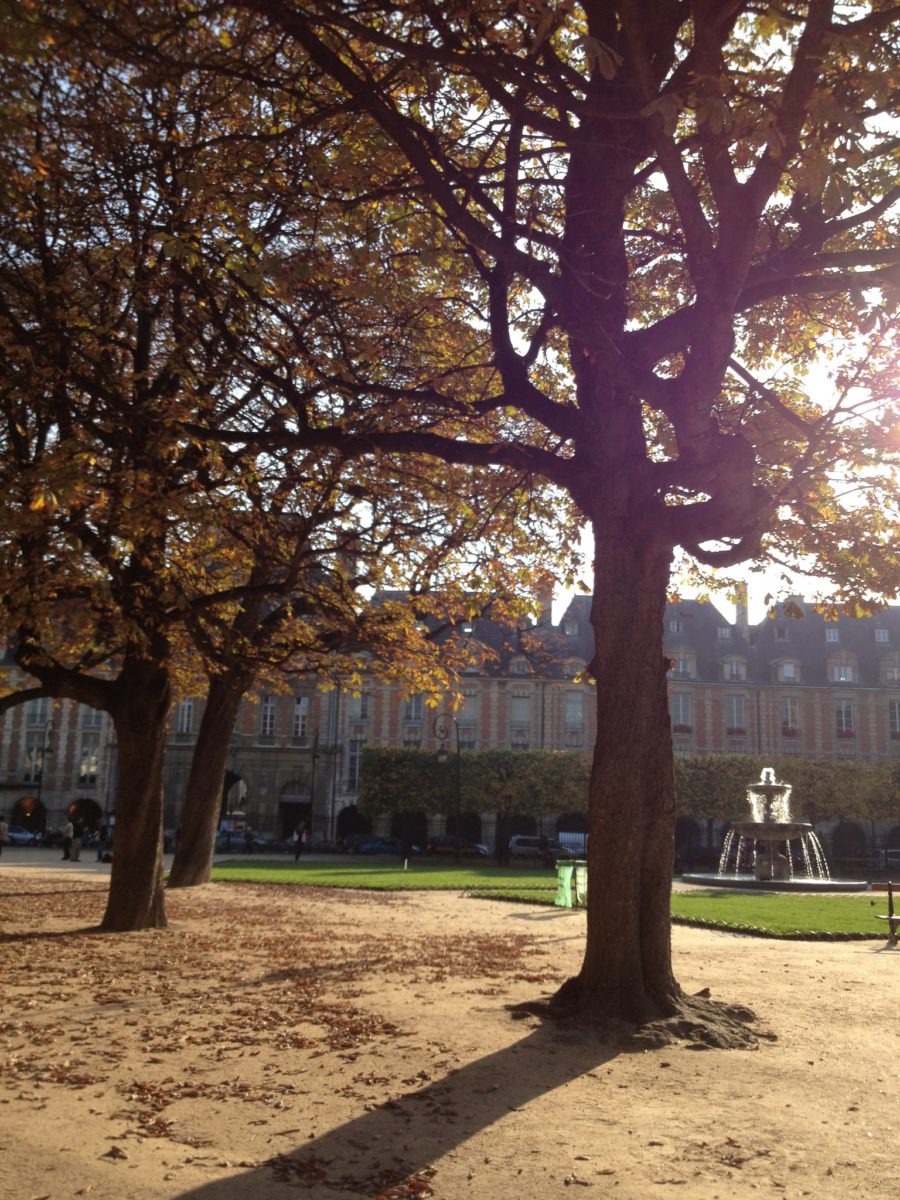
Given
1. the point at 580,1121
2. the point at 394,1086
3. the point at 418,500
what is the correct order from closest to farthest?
the point at 580,1121, the point at 394,1086, the point at 418,500

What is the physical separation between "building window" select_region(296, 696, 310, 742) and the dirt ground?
155 feet

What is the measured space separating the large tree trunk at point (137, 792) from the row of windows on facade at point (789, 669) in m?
46.8

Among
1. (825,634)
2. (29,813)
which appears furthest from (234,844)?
(825,634)

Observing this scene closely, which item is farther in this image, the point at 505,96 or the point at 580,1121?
the point at 505,96

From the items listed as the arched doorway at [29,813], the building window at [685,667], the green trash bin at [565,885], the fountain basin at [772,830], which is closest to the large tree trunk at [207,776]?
the green trash bin at [565,885]

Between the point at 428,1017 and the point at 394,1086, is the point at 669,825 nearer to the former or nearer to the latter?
the point at 428,1017

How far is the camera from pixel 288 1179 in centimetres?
432

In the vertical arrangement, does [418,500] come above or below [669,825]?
above

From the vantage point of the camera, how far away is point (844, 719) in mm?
56938

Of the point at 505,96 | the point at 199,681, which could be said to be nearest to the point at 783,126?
the point at 505,96

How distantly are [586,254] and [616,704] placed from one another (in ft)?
11.1

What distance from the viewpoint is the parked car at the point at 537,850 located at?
3938cm

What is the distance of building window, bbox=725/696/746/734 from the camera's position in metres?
56.6

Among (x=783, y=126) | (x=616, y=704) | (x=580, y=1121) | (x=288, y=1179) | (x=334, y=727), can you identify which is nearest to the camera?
(x=288, y=1179)
